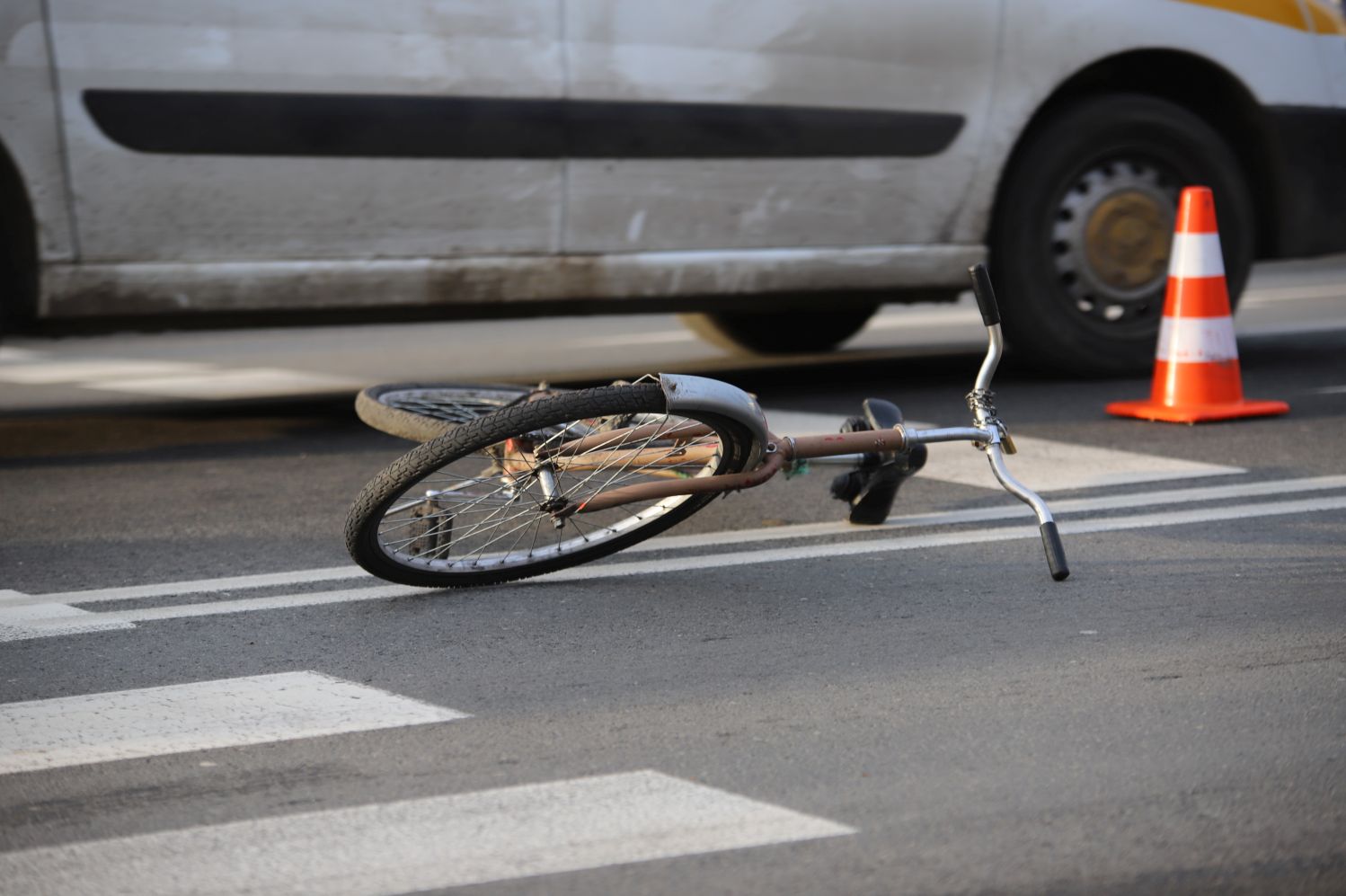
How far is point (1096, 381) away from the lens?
24.0ft

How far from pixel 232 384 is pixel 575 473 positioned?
182 inches

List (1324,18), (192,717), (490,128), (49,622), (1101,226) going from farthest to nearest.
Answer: (1324,18)
(1101,226)
(490,128)
(49,622)
(192,717)

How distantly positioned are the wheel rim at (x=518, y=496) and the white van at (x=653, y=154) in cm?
206

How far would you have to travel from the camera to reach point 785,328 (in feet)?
28.8

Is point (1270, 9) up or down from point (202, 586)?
up

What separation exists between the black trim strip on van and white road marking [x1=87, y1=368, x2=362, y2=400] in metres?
2.15

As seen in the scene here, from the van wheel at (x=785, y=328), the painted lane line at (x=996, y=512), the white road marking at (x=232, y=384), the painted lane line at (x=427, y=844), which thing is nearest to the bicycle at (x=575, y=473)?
the painted lane line at (x=996, y=512)

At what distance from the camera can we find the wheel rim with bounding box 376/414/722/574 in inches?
161

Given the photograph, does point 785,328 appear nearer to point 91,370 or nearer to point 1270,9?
point 1270,9

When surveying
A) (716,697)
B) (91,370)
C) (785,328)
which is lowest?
(91,370)

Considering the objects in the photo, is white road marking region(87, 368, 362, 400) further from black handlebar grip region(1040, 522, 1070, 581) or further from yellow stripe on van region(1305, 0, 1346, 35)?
black handlebar grip region(1040, 522, 1070, 581)

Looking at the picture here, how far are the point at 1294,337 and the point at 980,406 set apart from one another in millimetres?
5286

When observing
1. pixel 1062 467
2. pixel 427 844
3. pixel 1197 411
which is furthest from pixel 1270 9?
pixel 427 844

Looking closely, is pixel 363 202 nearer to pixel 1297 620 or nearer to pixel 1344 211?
pixel 1297 620
